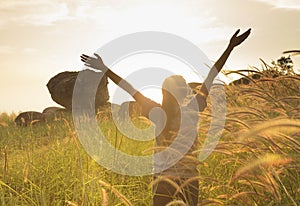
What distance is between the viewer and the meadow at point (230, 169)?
1.50m

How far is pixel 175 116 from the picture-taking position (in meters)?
2.30

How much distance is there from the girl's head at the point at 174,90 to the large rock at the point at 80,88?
1179 cm

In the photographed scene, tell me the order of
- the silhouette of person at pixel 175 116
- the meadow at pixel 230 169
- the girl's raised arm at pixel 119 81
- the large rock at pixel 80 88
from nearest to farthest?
the meadow at pixel 230 169
the silhouette of person at pixel 175 116
the girl's raised arm at pixel 119 81
the large rock at pixel 80 88

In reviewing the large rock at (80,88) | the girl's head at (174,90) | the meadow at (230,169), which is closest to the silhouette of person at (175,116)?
the girl's head at (174,90)

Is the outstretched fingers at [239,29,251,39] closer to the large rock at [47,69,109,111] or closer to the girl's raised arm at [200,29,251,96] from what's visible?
the girl's raised arm at [200,29,251,96]

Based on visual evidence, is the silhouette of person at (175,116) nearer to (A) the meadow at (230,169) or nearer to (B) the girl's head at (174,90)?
(B) the girl's head at (174,90)

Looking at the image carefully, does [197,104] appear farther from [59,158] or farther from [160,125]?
[59,158]

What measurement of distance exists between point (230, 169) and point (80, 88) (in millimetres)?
11642

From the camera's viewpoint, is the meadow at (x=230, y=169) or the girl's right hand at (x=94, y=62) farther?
the girl's right hand at (x=94, y=62)

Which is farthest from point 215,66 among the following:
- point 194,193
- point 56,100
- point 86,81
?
point 56,100

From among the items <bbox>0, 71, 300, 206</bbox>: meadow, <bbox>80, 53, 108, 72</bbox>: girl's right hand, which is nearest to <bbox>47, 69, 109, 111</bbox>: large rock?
<bbox>0, 71, 300, 206</bbox>: meadow

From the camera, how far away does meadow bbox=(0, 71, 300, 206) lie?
1501 mm

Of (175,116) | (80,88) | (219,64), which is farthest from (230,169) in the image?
(80,88)

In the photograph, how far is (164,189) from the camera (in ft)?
7.68
